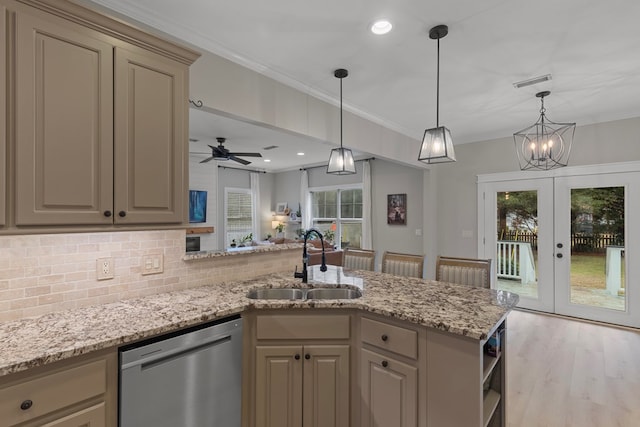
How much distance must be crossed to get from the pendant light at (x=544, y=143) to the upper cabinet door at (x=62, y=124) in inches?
152

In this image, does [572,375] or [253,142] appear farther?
[253,142]

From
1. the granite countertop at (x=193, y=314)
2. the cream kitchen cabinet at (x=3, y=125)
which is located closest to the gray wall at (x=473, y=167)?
the granite countertop at (x=193, y=314)

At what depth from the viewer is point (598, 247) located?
4336 millimetres

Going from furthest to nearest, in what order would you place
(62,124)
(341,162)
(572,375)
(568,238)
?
(568,238) < (341,162) < (572,375) < (62,124)

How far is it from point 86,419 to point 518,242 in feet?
18.1

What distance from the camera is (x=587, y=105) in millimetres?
3805

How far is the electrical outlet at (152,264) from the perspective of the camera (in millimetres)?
1976

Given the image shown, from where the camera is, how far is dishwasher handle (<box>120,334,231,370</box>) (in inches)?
55.1

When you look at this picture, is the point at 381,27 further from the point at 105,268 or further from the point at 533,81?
the point at 105,268

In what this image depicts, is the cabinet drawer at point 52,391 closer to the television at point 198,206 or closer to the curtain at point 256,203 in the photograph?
the television at point 198,206

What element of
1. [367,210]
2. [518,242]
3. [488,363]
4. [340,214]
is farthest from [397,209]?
[488,363]

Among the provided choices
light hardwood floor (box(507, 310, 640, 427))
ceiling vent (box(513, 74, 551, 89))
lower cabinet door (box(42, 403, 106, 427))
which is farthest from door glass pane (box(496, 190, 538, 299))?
lower cabinet door (box(42, 403, 106, 427))

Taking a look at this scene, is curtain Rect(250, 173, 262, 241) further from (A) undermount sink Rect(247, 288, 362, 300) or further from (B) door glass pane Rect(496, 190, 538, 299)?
(A) undermount sink Rect(247, 288, 362, 300)

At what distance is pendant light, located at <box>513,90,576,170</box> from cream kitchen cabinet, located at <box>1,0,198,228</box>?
3536 mm
